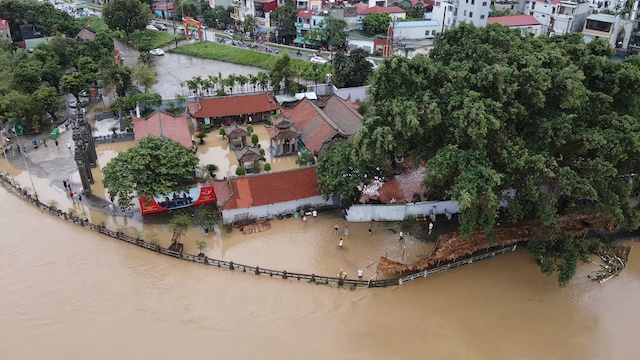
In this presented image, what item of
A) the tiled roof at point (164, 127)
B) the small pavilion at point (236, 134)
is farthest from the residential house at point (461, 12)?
the tiled roof at point (164, 127)

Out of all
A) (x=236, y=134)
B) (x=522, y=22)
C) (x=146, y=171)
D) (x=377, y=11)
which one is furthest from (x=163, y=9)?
(x=146, y=171)

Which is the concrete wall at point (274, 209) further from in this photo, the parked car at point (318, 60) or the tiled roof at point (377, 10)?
the tiled roof at point (377, 10)

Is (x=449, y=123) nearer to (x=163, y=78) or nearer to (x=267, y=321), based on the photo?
(x=267, y=321)

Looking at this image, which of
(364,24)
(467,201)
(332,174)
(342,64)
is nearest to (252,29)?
(364,24)

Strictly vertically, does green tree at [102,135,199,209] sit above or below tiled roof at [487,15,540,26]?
below

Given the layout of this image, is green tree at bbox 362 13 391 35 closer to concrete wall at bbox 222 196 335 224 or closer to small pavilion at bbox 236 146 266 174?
small pavilion at bbox 236 146 266 174

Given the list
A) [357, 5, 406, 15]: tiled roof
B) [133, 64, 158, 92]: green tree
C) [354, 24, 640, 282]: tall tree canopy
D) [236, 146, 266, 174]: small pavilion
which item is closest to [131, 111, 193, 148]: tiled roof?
[236, 146, 266, 174]: small pavilion
